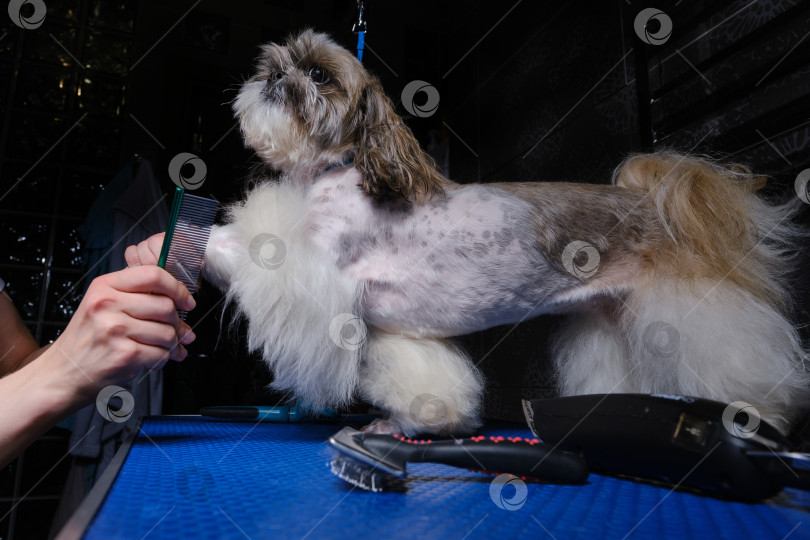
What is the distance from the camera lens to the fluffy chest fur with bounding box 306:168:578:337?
0.64 metres

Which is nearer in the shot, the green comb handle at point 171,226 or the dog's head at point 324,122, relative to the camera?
the green comb handle at point 171,226

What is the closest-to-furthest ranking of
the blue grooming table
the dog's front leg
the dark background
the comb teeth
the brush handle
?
the blue grooming table → the brush handle → the comb teeth → the dog's front leg → the dark background

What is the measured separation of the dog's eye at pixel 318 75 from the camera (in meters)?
0.71

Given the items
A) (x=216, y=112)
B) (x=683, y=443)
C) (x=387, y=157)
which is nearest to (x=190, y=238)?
(x=387, y=157)

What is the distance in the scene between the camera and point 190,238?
578 mm

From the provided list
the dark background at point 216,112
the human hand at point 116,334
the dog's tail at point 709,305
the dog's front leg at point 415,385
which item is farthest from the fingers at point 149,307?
the dark background at point 216,112

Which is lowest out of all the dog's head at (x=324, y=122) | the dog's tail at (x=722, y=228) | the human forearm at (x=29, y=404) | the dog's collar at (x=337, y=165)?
the human forearm at (x=29, y=404)

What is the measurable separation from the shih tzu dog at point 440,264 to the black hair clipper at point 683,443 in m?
0.19

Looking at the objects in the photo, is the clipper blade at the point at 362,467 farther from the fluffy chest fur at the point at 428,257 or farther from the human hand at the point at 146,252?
the human hand at the point at 146,252

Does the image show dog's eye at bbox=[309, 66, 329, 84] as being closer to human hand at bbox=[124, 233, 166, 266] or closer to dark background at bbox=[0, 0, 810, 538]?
human hand at bbox=[124, 233, 166, 266]

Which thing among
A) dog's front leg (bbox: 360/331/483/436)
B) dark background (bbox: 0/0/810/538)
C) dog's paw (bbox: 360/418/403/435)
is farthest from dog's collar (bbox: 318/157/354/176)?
dark background (bbox: 0/0/810/538)

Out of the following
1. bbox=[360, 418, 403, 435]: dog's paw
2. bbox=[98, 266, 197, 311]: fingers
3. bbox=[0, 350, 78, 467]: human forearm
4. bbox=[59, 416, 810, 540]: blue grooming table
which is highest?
bbox=[98, 266, 197, 311]: fingers

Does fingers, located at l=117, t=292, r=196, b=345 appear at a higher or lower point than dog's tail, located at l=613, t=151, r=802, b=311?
lower

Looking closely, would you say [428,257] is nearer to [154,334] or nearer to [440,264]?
[440,264]
